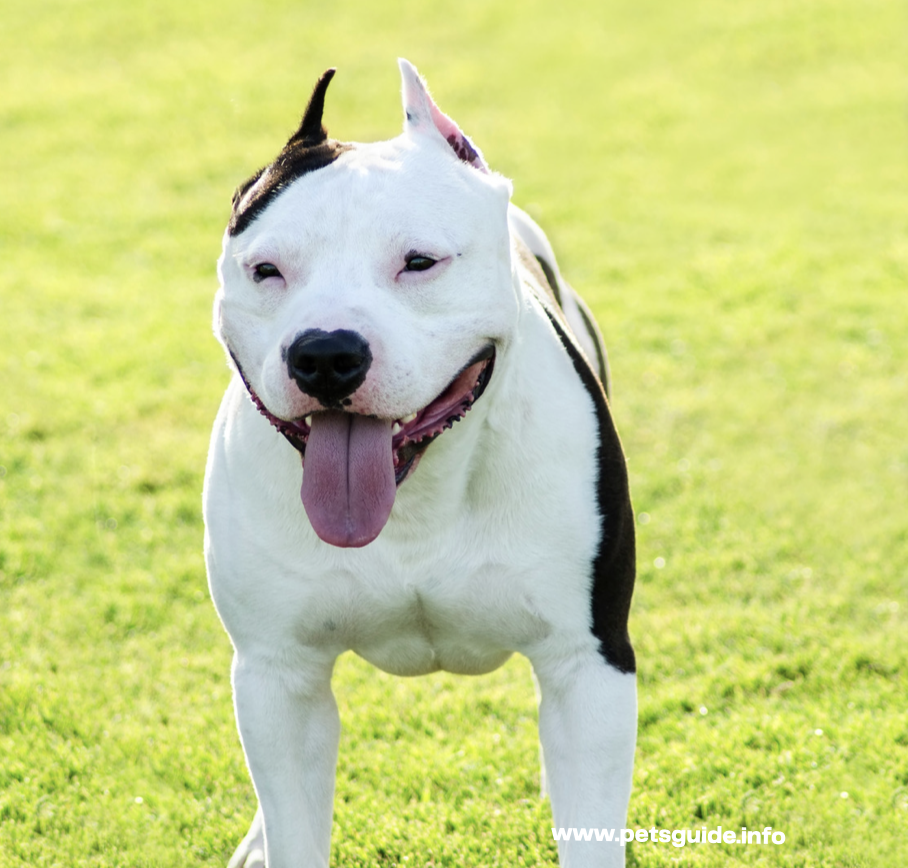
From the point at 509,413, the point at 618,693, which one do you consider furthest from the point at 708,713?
the point at 509,413

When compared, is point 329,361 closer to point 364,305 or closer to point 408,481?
point 364,305

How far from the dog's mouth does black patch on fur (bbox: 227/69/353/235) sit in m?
0.44

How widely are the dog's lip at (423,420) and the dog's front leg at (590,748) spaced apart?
0.63 meters

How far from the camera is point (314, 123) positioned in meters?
3.32

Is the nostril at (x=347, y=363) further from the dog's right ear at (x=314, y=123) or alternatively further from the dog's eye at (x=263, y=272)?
the dog's right ear at (x=314, y=123)

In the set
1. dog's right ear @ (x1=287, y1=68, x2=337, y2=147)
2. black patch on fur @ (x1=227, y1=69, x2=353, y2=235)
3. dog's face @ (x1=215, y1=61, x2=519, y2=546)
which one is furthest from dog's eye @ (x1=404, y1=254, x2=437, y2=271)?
dog's right ear @ (x1=287, y1=68, x2=337, y2=147)

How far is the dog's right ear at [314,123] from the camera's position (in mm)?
3279

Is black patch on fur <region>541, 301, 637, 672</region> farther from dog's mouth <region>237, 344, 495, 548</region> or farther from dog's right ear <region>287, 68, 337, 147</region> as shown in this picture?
dog's right ear <region>287, 68, 337, 147</region>

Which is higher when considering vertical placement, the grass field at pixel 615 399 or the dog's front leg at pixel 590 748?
the dog's front leg at pixel 590 748

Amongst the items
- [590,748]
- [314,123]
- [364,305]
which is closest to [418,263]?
[364,305]

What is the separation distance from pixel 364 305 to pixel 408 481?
0.59 m

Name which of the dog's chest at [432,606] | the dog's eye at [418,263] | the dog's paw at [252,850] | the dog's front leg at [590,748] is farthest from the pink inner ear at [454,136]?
the dog's paw at [252,850]

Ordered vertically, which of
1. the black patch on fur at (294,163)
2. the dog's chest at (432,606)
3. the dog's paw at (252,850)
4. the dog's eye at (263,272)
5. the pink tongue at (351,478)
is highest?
the black patch on fur at (294,163)

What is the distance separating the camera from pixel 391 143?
3227 mm
